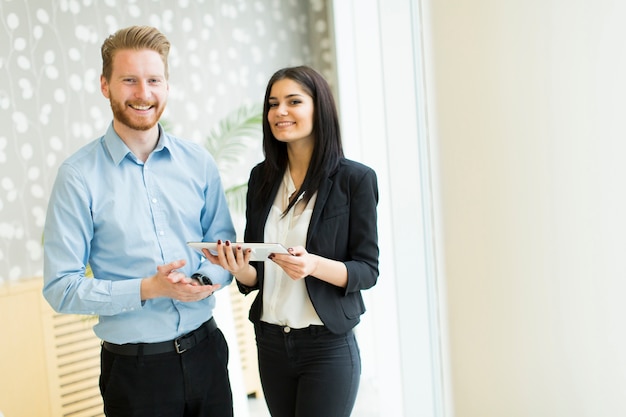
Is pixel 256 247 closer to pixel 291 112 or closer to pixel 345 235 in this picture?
pixel 345 235

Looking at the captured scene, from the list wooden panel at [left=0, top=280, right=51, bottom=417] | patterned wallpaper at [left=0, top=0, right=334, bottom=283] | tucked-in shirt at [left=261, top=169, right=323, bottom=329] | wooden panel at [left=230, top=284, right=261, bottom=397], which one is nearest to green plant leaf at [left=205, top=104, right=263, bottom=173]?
patterned wallpaper at [left=0, top=0, right=334, bottom=283]

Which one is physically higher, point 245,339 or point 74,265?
point 74,265

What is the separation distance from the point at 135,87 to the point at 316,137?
0.55 metres

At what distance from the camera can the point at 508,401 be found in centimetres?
247

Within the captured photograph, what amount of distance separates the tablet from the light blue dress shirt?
0.57 ft

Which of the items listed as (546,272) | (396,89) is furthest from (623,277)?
(396,89)

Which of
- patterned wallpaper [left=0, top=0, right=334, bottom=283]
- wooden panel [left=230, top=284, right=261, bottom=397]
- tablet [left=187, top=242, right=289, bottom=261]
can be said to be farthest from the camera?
wooden panel [left=230, top=284, right=261, bottom=397]

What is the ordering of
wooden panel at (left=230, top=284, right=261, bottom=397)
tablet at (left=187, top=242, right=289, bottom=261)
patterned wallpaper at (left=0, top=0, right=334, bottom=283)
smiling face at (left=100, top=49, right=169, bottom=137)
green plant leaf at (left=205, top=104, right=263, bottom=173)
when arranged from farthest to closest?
wooden panel at (left=230, top=284, right=261, bottom=397) → green plant leaf at (left=205, top=104, right=263, bottom=173) → patterned wallpaper at (left=0, top=0, right=334, bottom=283) → smiling face at (left=100, top=49, right=169, bottom=137) → tablet at (left=187, top=242, right=289, bottom=261)

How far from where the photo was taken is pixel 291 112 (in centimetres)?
198

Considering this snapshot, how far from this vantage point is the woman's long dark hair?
1.99 m

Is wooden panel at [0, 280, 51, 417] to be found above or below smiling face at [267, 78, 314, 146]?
below

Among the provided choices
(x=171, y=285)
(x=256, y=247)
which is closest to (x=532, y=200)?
(x=256, y=247)

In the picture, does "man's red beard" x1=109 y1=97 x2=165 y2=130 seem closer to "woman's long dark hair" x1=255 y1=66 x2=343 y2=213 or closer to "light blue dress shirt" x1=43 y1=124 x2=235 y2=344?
"light blue dress shirt" x1=43 y1=124 x2=235 y2=344

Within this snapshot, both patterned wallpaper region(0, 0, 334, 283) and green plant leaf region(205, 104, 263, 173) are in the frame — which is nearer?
patterned wallpaper region(0, 0, 334, 283)
